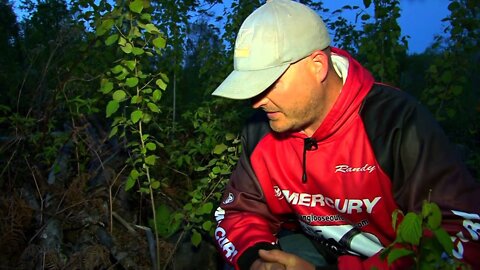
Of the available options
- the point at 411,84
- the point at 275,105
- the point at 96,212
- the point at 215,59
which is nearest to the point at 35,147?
the point at 96,212

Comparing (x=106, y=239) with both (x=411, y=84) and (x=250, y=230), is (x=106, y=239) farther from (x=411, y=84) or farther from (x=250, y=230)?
(x=411, y=84)

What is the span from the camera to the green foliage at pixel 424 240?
1.31m

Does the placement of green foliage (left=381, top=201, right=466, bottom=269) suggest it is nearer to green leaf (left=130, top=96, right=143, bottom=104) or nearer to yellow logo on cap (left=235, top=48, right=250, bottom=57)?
yellow logo on cap (left=235, top=48, right=250, bottom=57)

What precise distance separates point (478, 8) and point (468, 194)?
3056 millimetres

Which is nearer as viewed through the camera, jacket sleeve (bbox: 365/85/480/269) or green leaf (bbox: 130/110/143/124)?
jacket sleeve (bbox: 365/85/480/269)

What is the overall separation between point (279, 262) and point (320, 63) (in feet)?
2.78

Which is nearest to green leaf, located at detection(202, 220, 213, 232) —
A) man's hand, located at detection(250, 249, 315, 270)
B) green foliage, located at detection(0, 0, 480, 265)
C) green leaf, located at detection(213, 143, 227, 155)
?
green foliage, located at detection(0, 0, 480, 265)

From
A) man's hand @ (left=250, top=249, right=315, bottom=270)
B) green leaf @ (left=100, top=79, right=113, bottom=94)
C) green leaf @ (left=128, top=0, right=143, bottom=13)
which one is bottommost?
man's hand @ (left=250, top=249, right=315, bottom=270)

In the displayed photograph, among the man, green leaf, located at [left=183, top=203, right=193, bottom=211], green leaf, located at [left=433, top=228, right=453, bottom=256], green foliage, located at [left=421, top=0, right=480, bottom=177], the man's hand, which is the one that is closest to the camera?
green leaf, located at [left=433, top=228, right=453, bottom=256]

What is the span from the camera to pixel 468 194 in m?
1.98

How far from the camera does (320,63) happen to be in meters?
2.18

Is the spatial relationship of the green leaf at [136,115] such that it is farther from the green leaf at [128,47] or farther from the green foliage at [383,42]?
the green foliage at [383,42]

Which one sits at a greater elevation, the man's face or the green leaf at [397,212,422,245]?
the man's face

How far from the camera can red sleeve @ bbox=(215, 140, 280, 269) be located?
2508 millimetres
